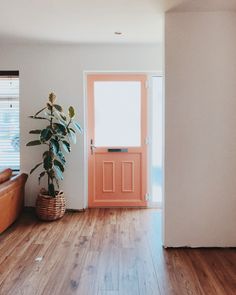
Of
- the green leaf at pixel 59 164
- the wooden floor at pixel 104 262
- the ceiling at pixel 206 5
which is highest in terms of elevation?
the ceiling at pixel 206 5

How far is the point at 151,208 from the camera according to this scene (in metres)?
4.44

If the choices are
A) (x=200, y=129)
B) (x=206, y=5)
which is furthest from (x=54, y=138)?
(x=206, y=5)

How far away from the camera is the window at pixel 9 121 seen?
4336mm

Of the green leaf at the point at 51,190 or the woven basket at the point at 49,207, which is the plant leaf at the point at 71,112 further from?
the woven basket at the point at 49,207

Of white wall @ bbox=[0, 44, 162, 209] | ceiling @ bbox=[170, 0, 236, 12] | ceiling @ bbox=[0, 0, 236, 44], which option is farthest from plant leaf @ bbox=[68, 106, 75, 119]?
ceiling @ bbox=[170, 0, 236, 12]

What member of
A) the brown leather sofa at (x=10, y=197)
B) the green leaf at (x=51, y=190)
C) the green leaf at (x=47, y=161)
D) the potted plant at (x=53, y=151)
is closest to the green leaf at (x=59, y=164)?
the potted plant at (x=53, y=151)

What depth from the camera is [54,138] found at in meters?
3.81

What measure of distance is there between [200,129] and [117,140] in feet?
5.59

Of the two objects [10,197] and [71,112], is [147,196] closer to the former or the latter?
[71,112]

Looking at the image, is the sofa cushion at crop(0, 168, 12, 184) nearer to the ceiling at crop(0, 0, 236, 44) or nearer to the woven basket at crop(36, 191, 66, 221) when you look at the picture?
the woven basket at crop(36, 191, 66, 221)

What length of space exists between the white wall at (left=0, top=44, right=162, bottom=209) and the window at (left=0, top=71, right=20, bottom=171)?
0.23 metres

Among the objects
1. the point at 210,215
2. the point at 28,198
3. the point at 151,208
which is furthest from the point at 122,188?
the point at 210,215

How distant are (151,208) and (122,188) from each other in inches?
21.7

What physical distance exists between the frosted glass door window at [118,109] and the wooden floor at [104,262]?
1.40 m
